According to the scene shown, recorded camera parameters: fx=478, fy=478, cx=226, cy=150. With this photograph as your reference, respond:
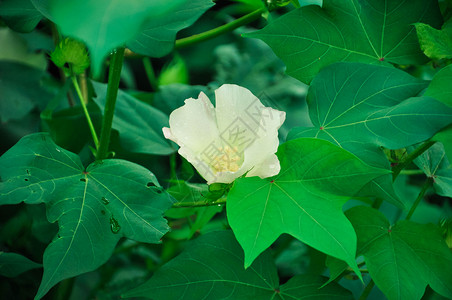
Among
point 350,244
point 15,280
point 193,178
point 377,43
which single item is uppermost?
point 377,43

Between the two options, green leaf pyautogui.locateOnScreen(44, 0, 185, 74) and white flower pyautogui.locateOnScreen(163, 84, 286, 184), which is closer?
green leaf pyautogui.locateOnScreen(44, 0, 185, 74)

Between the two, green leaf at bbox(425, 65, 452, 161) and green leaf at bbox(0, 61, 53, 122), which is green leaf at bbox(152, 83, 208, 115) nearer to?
green leaf at bbox(0, 61, 53, 122)

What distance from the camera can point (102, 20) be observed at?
0.95 feet

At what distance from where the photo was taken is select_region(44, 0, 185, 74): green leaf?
28 cm

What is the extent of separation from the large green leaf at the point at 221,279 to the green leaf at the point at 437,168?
0.18m

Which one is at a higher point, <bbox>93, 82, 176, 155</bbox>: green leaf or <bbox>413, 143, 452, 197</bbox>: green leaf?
<bbox>413, 143, 452, 197</bbox>: green leaf

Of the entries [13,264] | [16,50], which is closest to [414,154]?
[13,264]

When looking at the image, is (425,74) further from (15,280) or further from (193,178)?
(15,280)

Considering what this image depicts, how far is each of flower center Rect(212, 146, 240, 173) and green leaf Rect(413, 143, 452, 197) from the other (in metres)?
0.23

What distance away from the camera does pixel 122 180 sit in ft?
1.74

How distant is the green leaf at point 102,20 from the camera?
28cm

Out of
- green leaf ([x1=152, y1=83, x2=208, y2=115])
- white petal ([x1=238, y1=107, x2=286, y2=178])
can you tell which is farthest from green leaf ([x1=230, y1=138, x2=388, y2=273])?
green leaf ([x1=152, y1=83, x2=208, y2=115])

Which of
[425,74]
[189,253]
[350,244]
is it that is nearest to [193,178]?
[189,253]

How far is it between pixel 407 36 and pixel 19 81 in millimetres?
691
